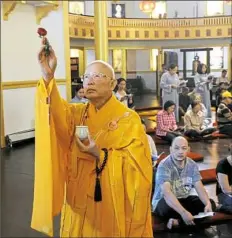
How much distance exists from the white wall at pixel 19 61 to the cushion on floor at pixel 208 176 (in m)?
3.78

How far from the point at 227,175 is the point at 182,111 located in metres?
7.44

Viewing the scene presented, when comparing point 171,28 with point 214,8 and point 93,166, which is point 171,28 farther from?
point 93,166

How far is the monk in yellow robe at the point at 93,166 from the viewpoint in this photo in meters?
2.09

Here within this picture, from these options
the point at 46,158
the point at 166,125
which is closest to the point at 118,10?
the point at 166,125

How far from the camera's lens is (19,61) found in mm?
8344

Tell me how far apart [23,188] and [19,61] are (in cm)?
367

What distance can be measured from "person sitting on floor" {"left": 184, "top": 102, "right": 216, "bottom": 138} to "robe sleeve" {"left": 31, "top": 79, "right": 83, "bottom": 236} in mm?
6817

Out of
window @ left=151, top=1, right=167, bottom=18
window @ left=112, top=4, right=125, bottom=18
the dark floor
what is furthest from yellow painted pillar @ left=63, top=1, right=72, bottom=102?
window @ left=151, top=1, right=167, bottom=18

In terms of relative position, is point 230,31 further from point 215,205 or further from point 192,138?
point 215,205

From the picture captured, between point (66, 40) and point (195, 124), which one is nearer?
point (195, 124)

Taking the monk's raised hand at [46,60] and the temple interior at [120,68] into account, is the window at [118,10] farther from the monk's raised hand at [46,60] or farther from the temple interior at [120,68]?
the monk's raised hand at [46,60]

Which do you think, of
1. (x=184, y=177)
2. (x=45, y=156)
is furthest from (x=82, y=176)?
(x=184, y=177)

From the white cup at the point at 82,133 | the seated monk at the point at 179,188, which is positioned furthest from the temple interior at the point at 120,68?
the white cup at the point at 82,133

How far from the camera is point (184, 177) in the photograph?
4.20 metres
